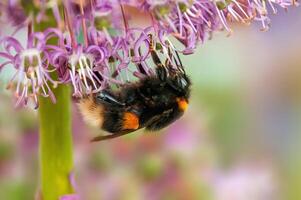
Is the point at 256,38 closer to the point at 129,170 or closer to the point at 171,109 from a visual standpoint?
the point at 129,170

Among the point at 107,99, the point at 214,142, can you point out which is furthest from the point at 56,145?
the point at 214,142

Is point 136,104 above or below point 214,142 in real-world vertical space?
above

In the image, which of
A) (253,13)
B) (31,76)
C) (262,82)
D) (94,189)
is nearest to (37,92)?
(31,76)

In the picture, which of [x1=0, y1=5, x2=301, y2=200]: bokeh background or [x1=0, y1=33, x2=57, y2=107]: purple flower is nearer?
[x1=0, y1=33, x2=57, y2=107]: purple flower

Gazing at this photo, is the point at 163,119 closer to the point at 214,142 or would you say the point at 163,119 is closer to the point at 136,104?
the point at 136,104

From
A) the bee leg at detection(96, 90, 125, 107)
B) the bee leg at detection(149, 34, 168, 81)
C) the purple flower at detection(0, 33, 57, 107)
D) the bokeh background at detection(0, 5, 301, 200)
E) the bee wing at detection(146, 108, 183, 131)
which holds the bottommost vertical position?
the bokeh background at detection(0, 5, 301, 200)

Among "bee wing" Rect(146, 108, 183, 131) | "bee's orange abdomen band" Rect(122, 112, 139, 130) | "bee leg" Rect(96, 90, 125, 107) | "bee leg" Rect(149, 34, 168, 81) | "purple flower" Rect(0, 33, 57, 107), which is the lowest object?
"bee wing" Rect(146, 108, 183, 131)

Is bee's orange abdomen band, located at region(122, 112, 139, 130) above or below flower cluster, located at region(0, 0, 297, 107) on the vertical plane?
below
